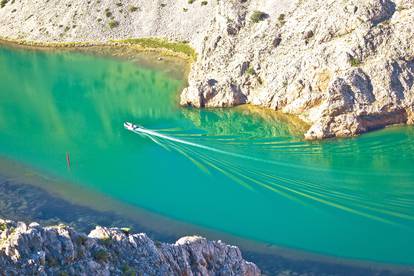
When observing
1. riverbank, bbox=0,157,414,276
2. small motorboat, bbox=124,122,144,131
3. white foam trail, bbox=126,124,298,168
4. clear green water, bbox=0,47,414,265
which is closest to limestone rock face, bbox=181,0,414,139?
clear green water, bbox=0,47,414,265

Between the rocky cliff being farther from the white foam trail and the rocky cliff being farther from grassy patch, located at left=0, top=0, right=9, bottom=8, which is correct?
grassy patch, located at left=0, top=0, right=9, bottom=8

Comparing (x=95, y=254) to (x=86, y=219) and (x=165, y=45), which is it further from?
(x=165, y=45)

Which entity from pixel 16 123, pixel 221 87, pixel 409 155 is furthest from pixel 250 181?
pixel 16 123

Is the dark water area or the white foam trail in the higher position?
the white foam trail

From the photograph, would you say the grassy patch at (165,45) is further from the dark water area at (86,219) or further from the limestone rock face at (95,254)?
the limestone rock face at (95,254)

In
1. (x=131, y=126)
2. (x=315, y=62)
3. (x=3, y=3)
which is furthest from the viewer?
(x=3, y=3)

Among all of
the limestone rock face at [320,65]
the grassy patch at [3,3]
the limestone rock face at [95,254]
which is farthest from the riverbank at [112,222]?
the grassy patch at [3,3]

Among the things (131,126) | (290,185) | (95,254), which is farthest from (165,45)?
(95,254)
